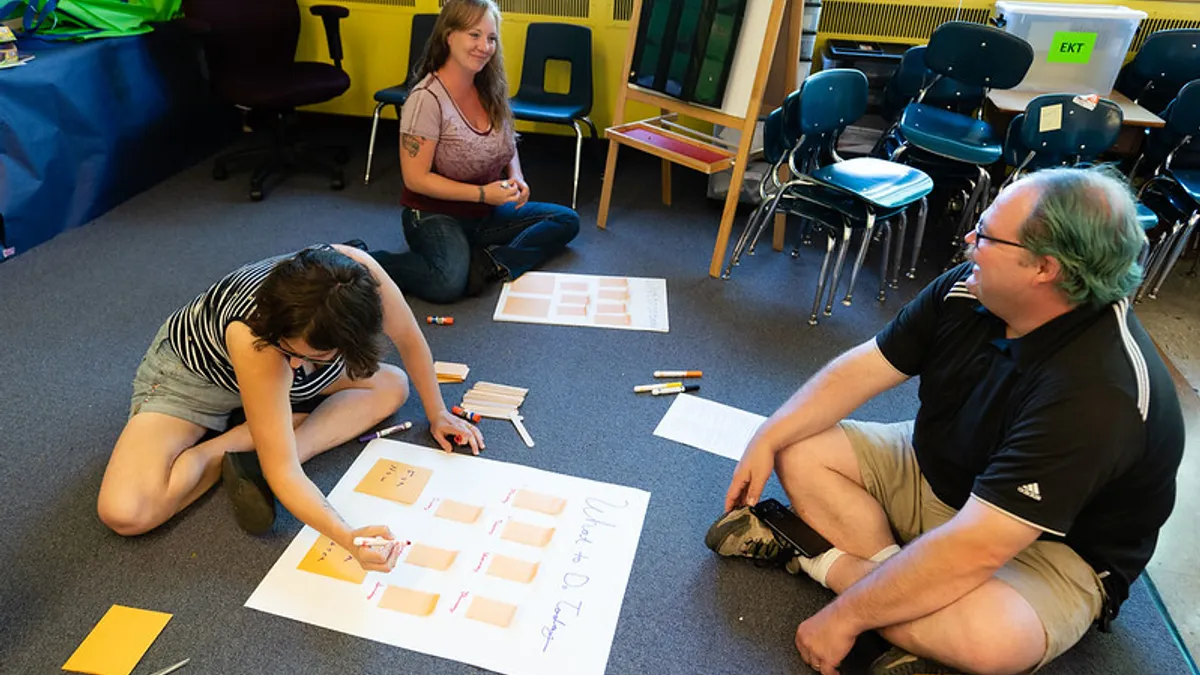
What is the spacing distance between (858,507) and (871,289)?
1.47 metres

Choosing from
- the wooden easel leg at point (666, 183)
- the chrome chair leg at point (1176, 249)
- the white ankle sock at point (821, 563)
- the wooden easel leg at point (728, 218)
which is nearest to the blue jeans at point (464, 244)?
the wooden easel leg at point (728, 218)

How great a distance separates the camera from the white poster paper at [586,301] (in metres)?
2.47

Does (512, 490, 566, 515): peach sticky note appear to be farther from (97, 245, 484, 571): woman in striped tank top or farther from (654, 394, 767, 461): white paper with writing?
(654, 394, 767, 461): white paper with writing

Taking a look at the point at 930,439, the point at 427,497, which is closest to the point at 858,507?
the point at 930,439

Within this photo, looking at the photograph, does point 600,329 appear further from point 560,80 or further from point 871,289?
point 560,80

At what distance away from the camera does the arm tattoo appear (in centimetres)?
239

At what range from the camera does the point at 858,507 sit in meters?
1.48

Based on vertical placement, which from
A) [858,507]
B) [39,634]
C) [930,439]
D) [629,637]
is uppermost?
[930,439]

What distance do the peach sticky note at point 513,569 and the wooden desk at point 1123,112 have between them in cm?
247

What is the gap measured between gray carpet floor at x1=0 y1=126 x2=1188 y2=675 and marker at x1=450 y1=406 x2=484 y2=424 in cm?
7

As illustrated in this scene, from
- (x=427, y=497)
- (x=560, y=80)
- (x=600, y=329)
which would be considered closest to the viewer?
(x=427, y=497)

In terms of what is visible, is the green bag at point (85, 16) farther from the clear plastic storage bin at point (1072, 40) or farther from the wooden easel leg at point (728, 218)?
the clear plastic storage bin at point (1072, 40)

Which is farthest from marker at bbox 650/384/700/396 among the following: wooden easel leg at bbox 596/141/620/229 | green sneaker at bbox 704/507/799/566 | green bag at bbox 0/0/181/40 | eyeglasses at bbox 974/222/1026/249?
green bag at bbox 0/0/181/40

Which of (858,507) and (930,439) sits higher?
(930,439)
